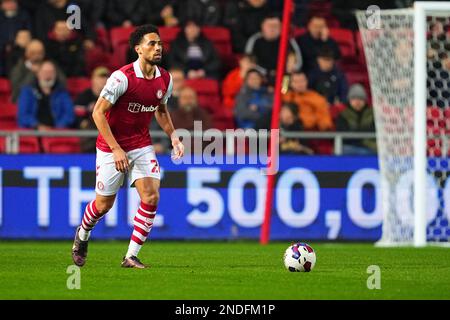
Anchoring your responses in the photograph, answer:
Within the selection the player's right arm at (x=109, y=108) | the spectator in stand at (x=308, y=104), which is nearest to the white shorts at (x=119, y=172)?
the player's right arm at (x=109, y=108)

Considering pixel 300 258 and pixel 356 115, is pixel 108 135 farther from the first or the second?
pixel 356 115

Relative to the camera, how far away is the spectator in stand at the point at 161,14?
1992 centimetres

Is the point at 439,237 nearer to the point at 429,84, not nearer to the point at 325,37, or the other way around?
the point at 429,84

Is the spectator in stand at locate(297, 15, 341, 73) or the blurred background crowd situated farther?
the spectator in stand at locate(297, 15, 341, 73)

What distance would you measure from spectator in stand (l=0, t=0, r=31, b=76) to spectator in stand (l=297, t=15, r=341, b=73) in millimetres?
4656

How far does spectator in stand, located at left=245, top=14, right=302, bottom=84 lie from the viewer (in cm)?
1964

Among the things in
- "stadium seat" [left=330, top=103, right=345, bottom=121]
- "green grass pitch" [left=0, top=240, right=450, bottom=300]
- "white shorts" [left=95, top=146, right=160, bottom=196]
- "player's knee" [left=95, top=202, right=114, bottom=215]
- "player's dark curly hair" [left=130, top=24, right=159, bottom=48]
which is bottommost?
"green grass pitch" [left=0, top=240, right=450, bottom=300]

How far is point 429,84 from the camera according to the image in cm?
1739

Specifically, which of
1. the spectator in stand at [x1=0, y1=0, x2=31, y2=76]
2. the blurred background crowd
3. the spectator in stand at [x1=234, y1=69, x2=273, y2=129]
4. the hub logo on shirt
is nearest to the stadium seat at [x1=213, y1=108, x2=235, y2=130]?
the blurred background crowd

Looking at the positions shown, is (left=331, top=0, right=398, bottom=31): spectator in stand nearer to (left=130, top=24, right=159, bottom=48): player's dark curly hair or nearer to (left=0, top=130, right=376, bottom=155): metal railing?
(left=0, top=130, right=376, bottom=155): metal railing

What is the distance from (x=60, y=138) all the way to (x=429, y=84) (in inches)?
220

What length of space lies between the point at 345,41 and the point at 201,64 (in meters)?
3.01

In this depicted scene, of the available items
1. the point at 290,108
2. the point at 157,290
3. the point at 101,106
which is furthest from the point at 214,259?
the point at 290,108

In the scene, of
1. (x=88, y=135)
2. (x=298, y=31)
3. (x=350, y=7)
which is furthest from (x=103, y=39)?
(x=350, y=7)
